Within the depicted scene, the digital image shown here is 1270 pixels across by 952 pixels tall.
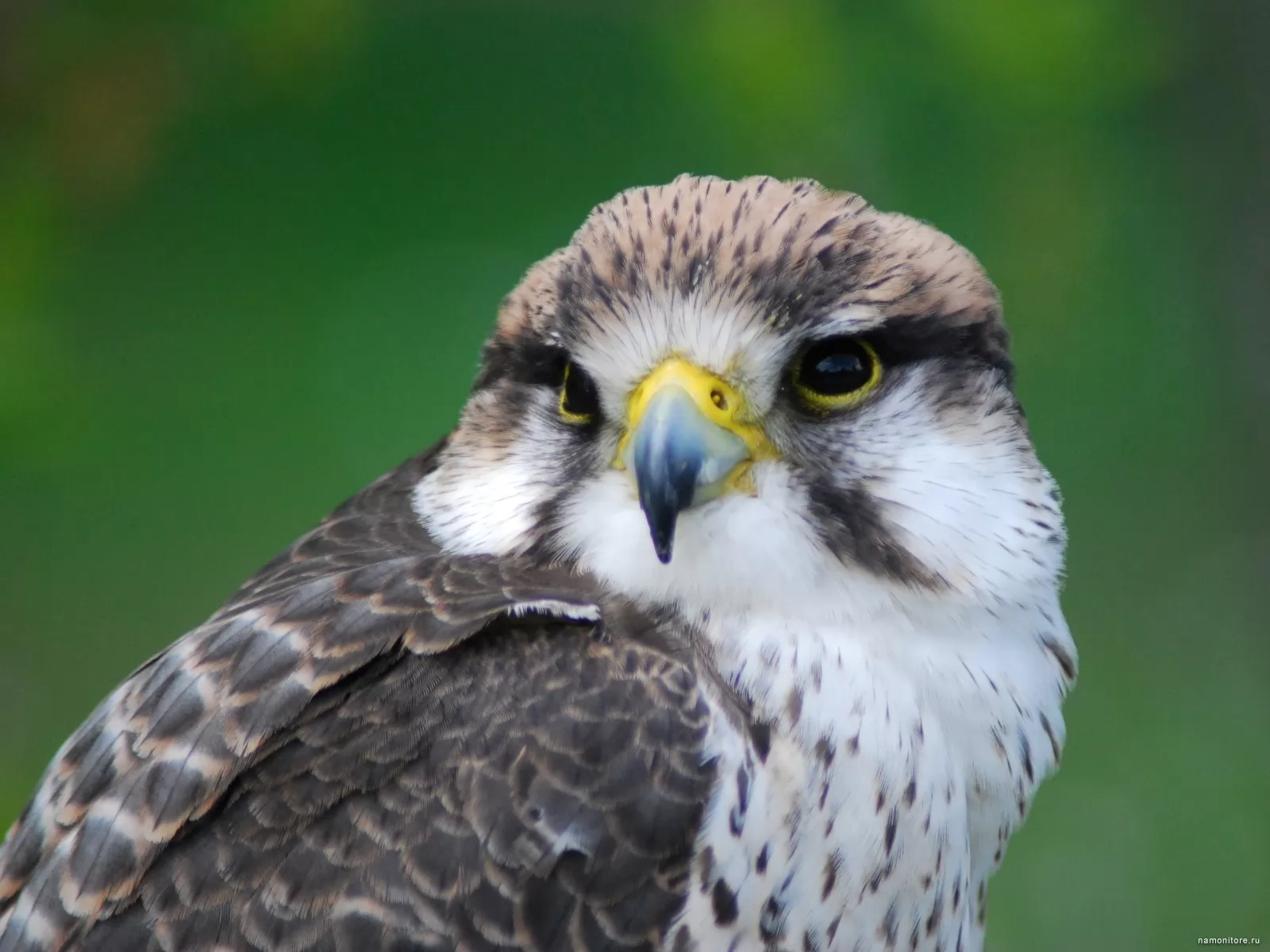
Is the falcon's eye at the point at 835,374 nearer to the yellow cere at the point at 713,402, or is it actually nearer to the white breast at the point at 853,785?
the yellow cere at the point at 713,402

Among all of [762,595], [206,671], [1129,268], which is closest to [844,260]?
[762,595]

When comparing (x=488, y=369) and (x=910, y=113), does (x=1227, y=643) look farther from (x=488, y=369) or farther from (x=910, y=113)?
(x=488, y=369)

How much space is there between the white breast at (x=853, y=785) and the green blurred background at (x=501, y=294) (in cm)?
169

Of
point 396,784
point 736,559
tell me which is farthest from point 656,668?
point 396,784

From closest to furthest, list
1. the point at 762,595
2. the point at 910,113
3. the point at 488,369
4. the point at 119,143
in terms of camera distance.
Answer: the point at 762,595 < the point at 488,369 < the point at 910,113 < the point at 119,143

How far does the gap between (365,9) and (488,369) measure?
1831mm

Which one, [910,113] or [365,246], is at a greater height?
[910,113]

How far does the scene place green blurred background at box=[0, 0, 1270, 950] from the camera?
331cm

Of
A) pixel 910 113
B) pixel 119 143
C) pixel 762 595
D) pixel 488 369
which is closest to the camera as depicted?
pixel 762 595

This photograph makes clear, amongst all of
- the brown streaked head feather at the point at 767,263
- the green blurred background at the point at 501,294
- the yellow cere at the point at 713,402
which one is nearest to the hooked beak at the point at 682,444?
the yellow cere at the point at 713,402

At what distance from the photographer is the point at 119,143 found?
136 inches

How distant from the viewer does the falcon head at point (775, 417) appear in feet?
5.29

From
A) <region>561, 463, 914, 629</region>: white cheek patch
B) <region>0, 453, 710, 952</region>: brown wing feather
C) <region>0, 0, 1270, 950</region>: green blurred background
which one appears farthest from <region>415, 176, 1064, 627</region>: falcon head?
<region>0, 0, 1270, 950</region>: green blurred background

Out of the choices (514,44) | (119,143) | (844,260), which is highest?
(514,44)
